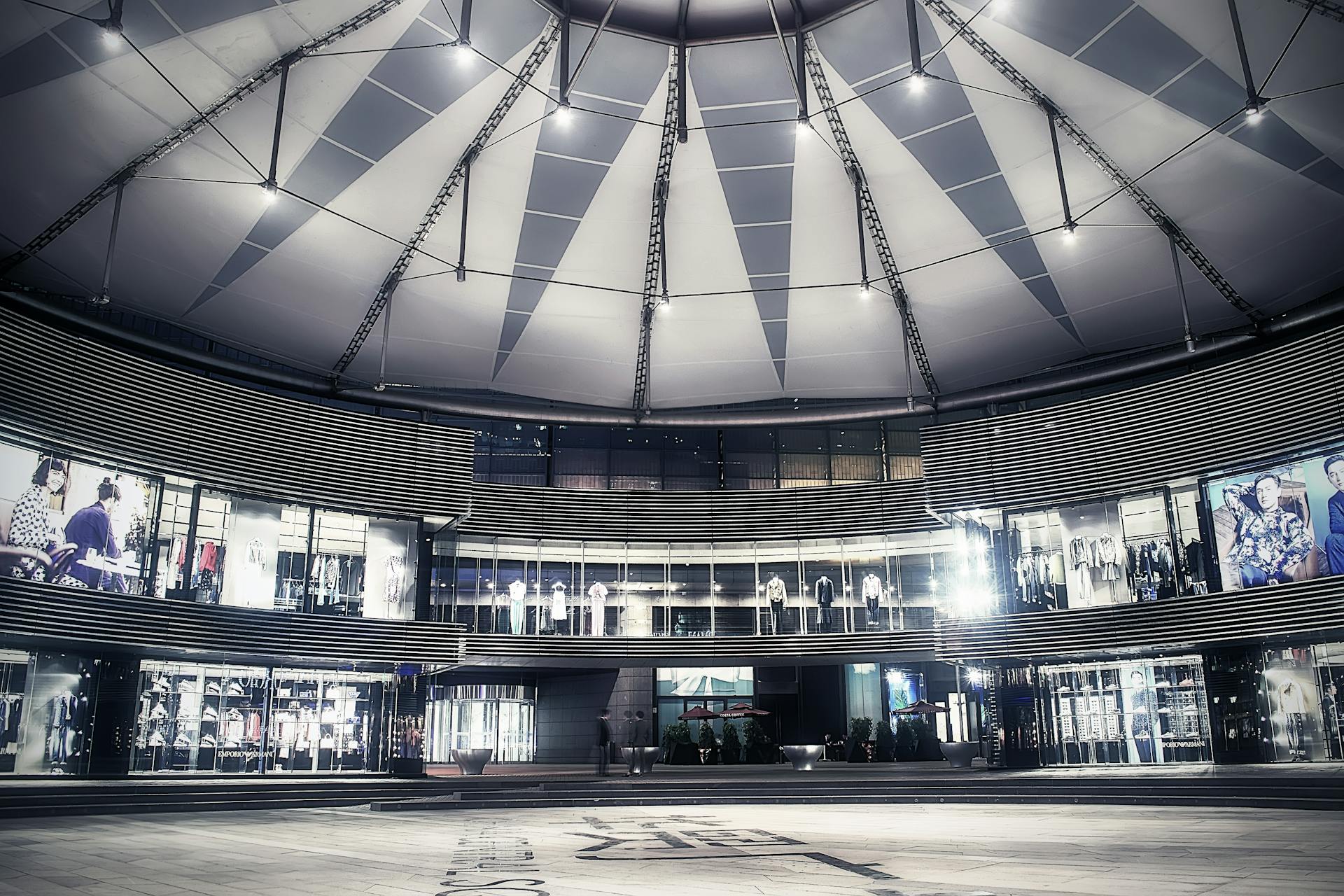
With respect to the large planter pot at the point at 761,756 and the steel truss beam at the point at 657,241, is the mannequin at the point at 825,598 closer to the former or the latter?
the large planter pot at the point at 761,756

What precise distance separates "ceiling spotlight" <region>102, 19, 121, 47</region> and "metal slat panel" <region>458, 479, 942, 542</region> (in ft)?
51.5

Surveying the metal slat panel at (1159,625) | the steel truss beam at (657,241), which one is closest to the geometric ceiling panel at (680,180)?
the steel truss beam at (657,241)

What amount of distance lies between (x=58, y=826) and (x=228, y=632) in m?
9.47

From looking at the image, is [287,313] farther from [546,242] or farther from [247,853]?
[247,853]

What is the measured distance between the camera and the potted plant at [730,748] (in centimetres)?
3450

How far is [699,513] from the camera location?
102 ft

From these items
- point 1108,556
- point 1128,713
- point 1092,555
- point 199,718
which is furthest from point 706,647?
point 199,718

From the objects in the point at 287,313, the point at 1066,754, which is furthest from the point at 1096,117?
the point at 287,313

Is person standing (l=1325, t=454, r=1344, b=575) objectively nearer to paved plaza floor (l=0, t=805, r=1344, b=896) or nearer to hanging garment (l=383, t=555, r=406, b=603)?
paved plaza floor (l=0, t=805, r=1344, b=896)

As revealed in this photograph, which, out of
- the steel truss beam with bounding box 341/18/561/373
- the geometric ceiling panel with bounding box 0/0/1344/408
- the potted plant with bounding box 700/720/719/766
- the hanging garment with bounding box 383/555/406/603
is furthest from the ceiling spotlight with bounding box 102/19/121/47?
the potted plant with bounding box 700/720/719/766

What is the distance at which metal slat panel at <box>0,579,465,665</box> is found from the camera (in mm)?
21062

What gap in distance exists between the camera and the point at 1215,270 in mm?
24266

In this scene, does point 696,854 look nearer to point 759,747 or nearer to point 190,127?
point 190,127

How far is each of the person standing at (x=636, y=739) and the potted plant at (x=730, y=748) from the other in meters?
2.69
